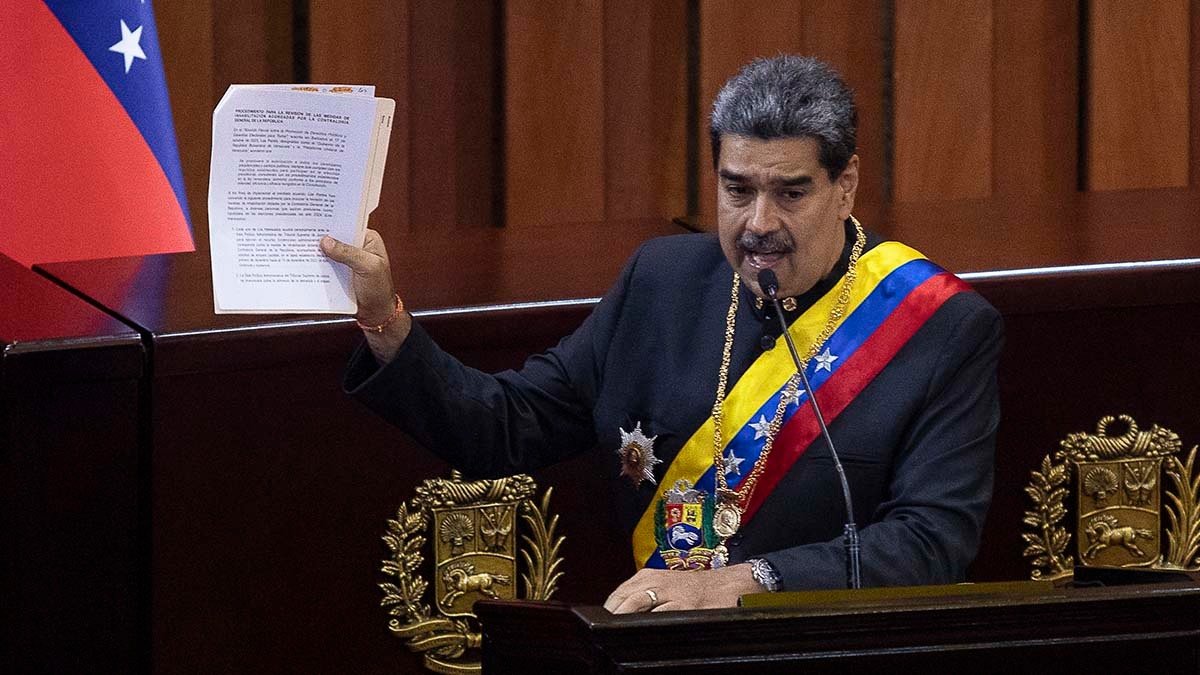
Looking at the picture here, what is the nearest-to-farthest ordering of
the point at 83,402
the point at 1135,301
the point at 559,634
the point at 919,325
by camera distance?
the point at 559,634 < the point at 83,402 < the point at 919,325 < the point at 1135,301

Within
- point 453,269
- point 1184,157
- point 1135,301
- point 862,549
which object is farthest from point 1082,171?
point 862,549

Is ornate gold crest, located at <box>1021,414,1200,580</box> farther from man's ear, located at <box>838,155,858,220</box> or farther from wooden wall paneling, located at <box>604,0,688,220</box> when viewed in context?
wooden wall paneling, located at <box>604,0,688,220</box>

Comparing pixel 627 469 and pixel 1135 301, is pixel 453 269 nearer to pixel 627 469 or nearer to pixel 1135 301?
pixel 627 469

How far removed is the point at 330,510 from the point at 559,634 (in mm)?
667

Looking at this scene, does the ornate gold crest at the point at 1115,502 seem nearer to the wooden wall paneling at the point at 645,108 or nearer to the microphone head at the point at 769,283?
the microphone head at the point at 769,283

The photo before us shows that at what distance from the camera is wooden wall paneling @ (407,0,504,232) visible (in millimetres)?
3287

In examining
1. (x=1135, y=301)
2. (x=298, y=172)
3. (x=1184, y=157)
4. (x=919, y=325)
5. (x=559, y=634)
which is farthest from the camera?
(x=1184, y=157)

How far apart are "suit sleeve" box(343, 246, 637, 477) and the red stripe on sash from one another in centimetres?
21

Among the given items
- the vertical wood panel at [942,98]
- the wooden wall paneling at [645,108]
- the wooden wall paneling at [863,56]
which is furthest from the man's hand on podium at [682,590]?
the vertical wood panel at [942,98]

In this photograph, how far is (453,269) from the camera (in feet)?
7.21

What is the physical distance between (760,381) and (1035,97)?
1.88 m

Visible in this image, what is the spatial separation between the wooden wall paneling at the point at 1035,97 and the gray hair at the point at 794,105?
1.83 m

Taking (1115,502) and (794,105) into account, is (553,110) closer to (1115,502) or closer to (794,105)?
(1115,502)

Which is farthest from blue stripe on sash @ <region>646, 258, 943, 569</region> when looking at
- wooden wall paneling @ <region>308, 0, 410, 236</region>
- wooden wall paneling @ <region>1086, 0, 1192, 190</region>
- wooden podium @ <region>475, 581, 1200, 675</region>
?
wooden wall paneling @ <region>1086, 0, 1192, 190</region>
